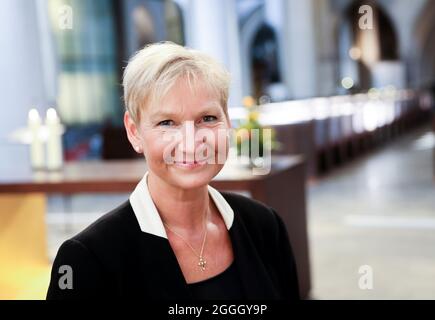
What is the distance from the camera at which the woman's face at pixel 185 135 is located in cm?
111

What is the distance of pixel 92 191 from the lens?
327 centimetres

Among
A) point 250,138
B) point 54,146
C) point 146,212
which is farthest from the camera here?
point 54,146

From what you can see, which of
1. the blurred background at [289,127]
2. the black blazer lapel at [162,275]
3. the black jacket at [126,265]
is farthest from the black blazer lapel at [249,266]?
the blurred background at [289,127]

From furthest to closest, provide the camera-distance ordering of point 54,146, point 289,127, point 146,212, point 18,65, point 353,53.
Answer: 1. point 353,53
2. point 289,127
3. point 54,146
4. point 18,65
5. point 146,212

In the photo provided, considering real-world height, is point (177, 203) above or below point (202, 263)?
above

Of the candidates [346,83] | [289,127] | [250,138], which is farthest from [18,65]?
[346,83]

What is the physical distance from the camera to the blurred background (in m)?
3.15

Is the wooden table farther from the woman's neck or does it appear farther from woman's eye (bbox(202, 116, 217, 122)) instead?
woman's eye (bbox(202, 116, 217, 122))

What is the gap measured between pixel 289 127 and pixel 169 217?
24.5 ft

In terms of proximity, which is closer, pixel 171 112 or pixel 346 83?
pixel 171 112

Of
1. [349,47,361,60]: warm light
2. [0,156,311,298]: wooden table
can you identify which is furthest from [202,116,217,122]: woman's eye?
[349,47,361,60]: warm light

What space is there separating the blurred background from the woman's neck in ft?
2.26

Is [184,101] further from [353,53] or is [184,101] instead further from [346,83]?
[353,53]

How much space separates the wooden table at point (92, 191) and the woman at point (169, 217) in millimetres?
1929
